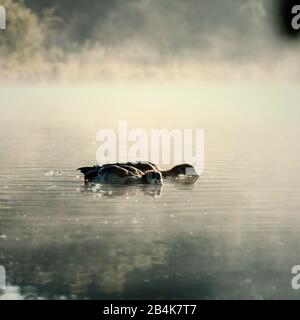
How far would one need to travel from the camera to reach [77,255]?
16.2 metres

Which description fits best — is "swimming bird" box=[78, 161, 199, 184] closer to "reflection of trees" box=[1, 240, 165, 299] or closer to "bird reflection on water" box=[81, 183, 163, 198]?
"bird reflection on water" box=[81, 183, 163, 198]

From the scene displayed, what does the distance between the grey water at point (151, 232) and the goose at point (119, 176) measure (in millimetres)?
484

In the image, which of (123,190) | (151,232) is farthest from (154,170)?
(151,232)

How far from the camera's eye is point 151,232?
1809 centimetres

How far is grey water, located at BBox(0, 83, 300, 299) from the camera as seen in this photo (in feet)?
48.7

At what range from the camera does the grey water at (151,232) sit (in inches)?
585

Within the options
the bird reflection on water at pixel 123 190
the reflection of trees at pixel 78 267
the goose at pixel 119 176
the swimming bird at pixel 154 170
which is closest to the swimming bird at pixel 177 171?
the swimming bird at pixel 154 170

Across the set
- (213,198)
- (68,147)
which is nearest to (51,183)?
(213,198)

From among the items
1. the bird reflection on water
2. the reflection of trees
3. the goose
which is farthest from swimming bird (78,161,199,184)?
the reflection of trees

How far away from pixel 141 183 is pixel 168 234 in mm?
7841

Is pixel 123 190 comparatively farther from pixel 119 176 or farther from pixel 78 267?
pixel 78 267

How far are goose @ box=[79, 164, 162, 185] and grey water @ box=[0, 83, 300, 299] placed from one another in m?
0.48
